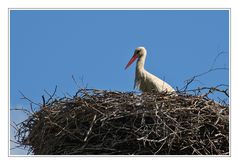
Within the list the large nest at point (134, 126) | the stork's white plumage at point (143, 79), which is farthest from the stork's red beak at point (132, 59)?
the large nest at point (134, 126)

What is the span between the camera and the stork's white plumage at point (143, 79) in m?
7.06

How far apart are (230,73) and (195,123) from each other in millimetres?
479

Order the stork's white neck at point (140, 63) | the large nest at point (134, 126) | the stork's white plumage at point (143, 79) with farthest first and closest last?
the stork's white neck at point (140, 63) < the stork's white plumage at point (143, 79) < the large nest at point (134, 126)

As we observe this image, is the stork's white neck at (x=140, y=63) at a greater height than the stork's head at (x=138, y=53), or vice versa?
the stork's head at (x=138, y=53)

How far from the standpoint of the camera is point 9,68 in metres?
5.26

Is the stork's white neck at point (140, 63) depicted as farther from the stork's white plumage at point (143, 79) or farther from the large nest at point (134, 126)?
the large nest at point (134, 126)

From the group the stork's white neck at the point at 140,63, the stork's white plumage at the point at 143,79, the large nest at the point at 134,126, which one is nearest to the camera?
the large nest at the point at 134,126

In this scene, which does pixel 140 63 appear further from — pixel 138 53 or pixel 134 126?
pixel 134 126

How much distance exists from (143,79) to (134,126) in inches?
75.0

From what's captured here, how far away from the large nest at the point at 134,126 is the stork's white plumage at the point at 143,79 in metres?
1.24

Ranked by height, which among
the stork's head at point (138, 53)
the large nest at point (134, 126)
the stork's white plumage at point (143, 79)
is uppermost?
the stork's head at point (138, 53)

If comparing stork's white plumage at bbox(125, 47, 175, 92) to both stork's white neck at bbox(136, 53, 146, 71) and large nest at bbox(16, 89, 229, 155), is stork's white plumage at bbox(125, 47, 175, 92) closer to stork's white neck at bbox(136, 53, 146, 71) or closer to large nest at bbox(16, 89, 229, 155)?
stork's white neck at bbox(136, 53, 146, 71)

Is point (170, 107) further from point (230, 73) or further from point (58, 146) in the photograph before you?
point (58, 146)

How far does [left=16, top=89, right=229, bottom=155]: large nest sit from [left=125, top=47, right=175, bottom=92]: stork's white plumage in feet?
4.06
